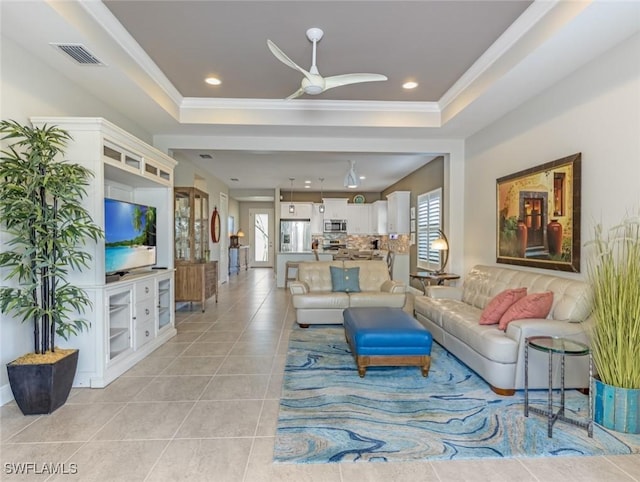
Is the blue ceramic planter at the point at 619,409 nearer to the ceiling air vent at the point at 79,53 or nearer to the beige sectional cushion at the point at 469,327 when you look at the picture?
the beige sectional cushion at the point at 469,327

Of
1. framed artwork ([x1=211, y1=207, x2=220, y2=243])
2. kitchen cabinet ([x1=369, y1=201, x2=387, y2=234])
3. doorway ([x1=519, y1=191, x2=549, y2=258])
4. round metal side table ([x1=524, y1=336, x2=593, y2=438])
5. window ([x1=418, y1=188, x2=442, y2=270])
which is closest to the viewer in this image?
round metal side table ([x1=524, y1=336, x2=593, y2=438])

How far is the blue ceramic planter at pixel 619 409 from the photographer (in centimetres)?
222

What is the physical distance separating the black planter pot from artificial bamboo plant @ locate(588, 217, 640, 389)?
3.92 meters

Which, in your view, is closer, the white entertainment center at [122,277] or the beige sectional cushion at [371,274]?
the white entertainment center at [122,277]

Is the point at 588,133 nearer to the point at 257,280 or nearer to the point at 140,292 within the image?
the point at 140,292

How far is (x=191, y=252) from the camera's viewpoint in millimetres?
5832

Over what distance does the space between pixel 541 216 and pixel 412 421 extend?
2554 millimetres

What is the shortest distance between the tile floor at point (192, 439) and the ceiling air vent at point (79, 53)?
Result: 9.13ft

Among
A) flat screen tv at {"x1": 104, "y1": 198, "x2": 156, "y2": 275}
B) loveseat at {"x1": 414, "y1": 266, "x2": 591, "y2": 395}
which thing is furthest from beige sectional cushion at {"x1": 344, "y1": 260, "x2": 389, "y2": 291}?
flat screen tv at {"x1": 104, "y1": 198, "x2": 156, "y2": 275}

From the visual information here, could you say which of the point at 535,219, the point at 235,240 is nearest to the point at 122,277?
the point at 535,219

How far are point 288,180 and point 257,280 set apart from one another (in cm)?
297

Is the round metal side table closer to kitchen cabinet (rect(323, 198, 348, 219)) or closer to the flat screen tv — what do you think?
the flat screen tv

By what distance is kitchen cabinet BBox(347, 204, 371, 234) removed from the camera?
34.6 feet

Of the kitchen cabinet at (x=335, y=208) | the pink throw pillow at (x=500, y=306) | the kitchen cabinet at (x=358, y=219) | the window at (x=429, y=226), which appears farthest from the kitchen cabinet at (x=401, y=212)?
the pink throw pillow at (x=500, y=306)
